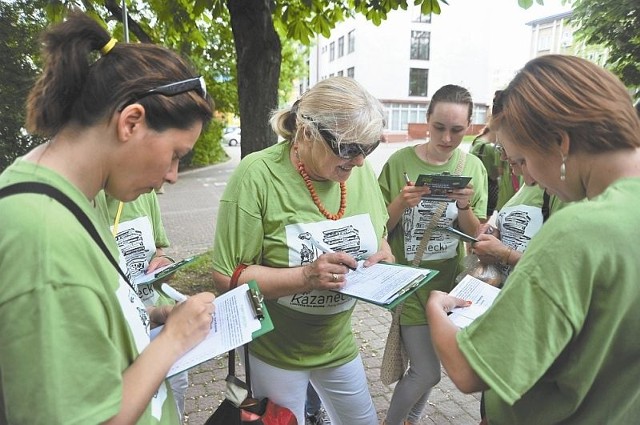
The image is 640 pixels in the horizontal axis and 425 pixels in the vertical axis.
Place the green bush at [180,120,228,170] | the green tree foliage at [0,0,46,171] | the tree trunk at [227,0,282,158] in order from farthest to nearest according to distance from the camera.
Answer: the green bush at [180,120,228,170], the green tree foliage at [0,0,46,171], the tree trunk at [227,0,282,158]

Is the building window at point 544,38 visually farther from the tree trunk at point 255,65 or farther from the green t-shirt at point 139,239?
the green t-shirt at point 139,239

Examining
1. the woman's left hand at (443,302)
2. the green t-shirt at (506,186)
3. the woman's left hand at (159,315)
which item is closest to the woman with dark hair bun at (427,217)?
the green t-shirt at (506,186)

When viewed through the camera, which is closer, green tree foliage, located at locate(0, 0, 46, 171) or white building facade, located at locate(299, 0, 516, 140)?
green tree foliage, located at locate(0, 0, 46, 171)

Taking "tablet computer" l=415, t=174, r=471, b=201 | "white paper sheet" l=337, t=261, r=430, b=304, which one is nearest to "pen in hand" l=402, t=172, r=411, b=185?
"tablet computer" l=415, t=174, r=471, b=201

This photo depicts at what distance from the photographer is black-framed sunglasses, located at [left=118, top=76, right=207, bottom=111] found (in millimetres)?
1078

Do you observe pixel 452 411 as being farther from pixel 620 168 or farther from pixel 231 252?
pixel 620 168

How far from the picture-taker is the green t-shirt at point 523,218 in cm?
233

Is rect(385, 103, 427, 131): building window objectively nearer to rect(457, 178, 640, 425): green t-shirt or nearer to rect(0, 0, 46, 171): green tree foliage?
rect(0, 0, 46, 171): green tree foliage

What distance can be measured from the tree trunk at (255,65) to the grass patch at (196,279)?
5.76 feet

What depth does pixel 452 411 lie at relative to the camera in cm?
328

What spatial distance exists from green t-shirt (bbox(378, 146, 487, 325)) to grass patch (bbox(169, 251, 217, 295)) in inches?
116

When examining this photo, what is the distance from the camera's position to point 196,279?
580cm

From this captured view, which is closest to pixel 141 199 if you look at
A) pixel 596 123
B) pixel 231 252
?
pixel 231 252

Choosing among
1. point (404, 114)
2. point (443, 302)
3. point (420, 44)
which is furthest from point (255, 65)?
point (420, 44)
